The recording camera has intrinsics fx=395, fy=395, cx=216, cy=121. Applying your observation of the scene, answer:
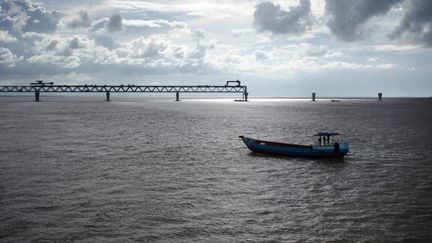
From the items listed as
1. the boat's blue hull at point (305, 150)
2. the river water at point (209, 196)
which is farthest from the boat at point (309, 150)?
the river water at point (209, 196)

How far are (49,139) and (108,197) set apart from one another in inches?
1422

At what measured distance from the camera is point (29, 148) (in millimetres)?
47750

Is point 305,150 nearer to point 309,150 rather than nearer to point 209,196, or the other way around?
point 309,150

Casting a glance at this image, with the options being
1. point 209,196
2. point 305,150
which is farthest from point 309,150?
point 209,196

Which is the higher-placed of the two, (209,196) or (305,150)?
(305,150)

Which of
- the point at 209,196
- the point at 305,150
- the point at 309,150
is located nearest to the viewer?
the point at 209,196

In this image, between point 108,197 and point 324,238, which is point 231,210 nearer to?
point 324,238

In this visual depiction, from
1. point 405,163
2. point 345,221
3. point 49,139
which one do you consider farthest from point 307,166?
point 49,139

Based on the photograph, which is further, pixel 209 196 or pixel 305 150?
pixel 305 150

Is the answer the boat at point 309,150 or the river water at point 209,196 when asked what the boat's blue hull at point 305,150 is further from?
the river water at point 209,196

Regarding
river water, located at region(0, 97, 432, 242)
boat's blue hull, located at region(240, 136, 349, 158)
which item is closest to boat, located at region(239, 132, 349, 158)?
boat's blue hull, located at region(240, 136, 349, 158)

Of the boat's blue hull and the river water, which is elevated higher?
the boat's blue hull

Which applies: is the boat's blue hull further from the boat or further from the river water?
the river water

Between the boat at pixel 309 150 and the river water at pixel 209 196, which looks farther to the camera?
the boat at pixel 309 150
